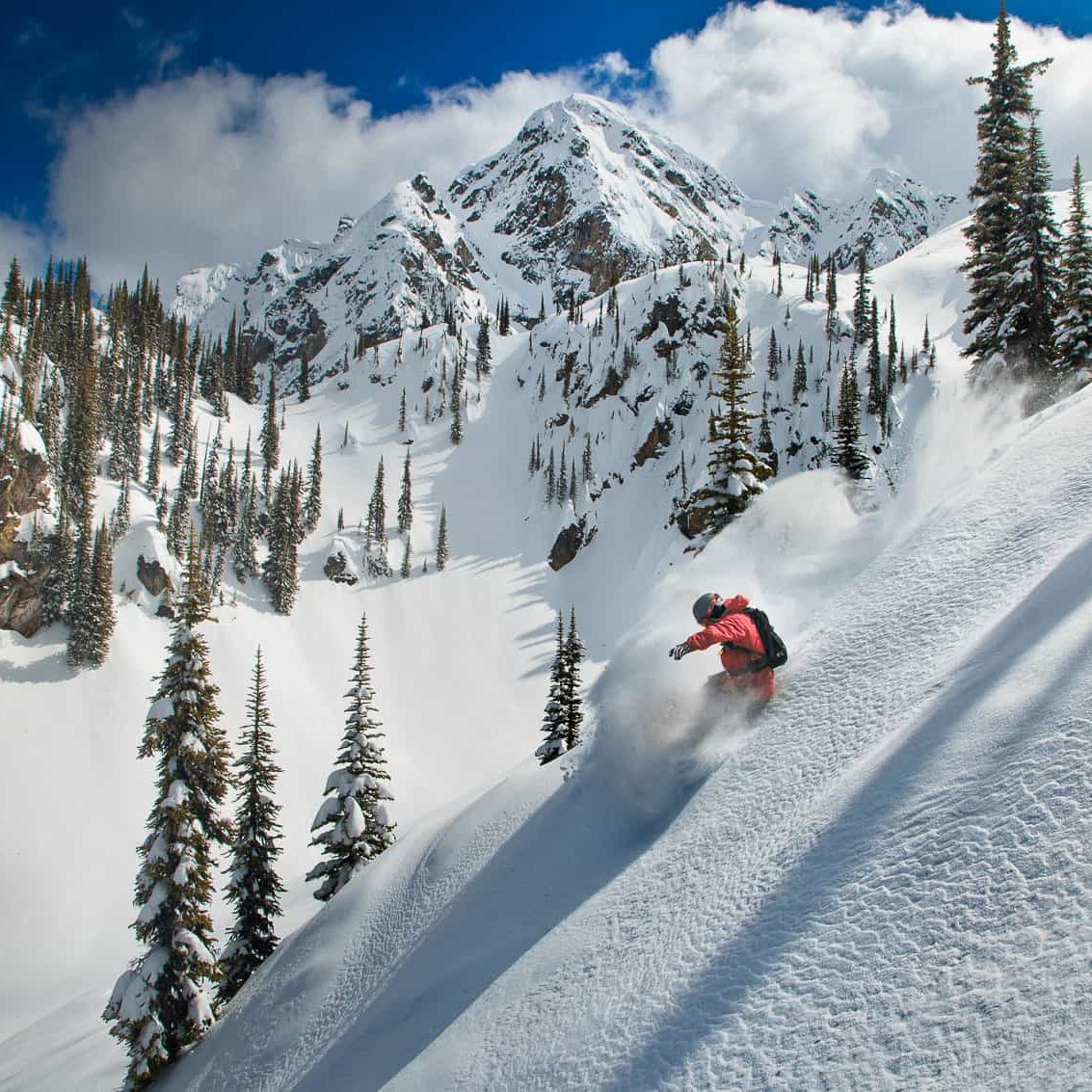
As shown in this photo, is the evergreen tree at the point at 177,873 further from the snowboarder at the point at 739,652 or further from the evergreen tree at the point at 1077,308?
the evergreen tree at the point at 1077,308

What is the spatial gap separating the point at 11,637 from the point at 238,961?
58.0 metres

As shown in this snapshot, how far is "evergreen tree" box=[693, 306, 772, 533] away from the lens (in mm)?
19453

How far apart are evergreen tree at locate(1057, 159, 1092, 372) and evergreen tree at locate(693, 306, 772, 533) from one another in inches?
402

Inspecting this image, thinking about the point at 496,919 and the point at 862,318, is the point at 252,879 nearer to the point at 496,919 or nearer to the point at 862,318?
the point at 496,919

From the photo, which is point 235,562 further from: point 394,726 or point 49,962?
point 49,962

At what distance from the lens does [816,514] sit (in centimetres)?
1166

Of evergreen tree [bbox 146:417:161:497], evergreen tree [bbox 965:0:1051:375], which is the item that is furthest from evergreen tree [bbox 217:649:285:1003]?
evergreen tree [bbox 146:417:161:497]

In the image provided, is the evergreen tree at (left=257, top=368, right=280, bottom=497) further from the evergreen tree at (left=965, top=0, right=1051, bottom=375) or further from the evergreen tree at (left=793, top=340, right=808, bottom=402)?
the evergreen tree at (left=965, top=0, right=1051, bottom=375)

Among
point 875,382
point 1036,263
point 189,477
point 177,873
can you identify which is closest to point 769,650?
point 177,873

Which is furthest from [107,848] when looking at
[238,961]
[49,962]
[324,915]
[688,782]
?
[688,782]

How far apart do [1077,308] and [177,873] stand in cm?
3083

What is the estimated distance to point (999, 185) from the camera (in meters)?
22.4

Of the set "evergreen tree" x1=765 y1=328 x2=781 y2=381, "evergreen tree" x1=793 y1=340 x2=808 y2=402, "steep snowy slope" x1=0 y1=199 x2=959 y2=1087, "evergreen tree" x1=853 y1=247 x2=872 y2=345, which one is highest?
"evergreen tree" x1=853 y1=247 x2=872 y2=345

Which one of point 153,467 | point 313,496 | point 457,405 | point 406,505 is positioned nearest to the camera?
point 153,467
